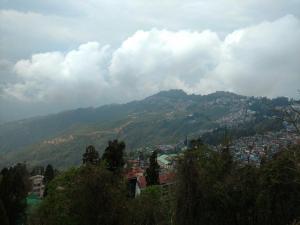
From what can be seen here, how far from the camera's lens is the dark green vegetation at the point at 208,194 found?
117ft

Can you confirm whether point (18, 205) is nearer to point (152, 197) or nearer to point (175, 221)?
point (152, 197)

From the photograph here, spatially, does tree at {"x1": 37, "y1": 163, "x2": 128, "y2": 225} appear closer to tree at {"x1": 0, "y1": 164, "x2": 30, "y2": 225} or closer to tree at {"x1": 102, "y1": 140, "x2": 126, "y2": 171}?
tree at {"x1": 102, "y1": 140, "x2": 126, "y2": 171}

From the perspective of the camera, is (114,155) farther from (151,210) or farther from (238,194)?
(238,194)

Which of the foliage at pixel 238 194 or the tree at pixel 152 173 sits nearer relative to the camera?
the foliage at pixel 238 194

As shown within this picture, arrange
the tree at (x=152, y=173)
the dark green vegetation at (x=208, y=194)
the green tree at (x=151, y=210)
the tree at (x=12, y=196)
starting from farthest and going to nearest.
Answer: the tree at (x=152, y=173) → the tree at (x=12, y=196) → the green tree at (x=151, y=210) → the dark green vegetation at (x=208, y=194)

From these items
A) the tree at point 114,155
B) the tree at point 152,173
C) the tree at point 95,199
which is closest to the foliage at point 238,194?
the tree at point 95,199

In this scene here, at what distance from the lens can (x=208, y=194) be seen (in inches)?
1448

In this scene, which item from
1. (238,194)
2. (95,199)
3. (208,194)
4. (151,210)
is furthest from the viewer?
(151,210)

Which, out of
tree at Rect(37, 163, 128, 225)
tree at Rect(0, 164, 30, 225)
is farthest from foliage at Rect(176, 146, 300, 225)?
tree at Rect(0, 164, 30, 225)

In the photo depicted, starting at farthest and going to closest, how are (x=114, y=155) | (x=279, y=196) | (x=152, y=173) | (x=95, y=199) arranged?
(x=152, y=173)
(x=114, y=155)
(x=279, y=196)
(x=95, y=199)

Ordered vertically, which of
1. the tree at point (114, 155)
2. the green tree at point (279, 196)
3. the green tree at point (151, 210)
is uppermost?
the tree at point (114, 155)

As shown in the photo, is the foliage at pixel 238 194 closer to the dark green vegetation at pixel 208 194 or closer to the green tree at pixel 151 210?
the dark green vegetation at pixel 208 194

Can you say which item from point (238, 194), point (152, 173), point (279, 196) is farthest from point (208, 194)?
point (152, 173)

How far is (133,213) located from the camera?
4128 centimetres
